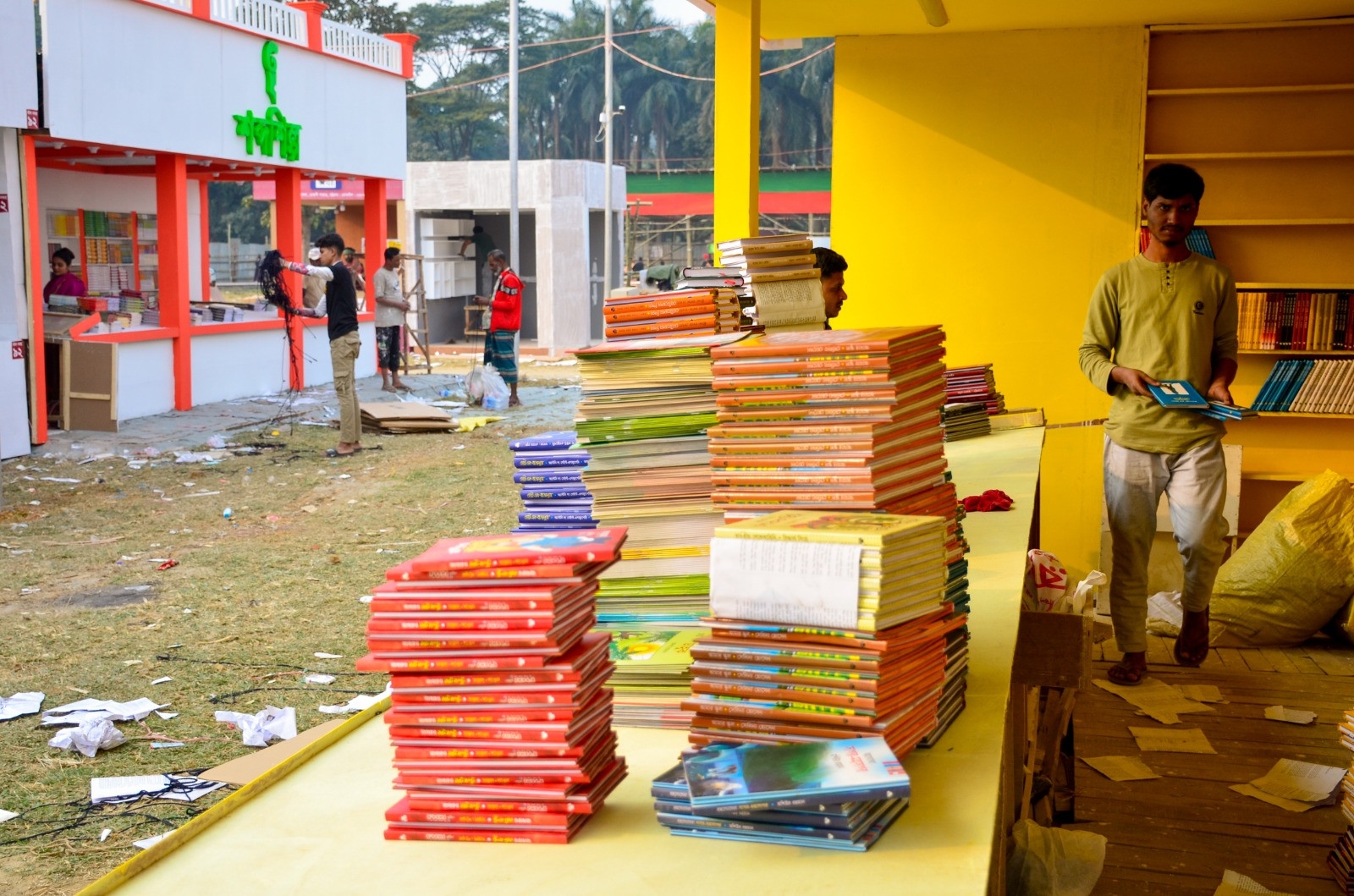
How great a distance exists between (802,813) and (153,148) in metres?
13.9

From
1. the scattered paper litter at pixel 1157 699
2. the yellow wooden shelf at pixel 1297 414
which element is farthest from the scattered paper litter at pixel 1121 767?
the yellow wooden shelf at pixel 1297 414

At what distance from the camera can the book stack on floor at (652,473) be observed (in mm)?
2361

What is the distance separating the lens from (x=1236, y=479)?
6.82 meters

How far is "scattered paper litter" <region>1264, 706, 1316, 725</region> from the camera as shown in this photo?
4.85 m

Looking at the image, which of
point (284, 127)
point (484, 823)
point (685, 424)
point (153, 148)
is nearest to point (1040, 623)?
point (685, 424)

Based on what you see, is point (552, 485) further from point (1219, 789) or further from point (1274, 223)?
point (1274, 223)

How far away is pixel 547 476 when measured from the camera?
9.15 ft

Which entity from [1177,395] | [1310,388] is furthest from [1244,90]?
[1177,395]

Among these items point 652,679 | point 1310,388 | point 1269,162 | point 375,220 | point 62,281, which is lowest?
point 652,679

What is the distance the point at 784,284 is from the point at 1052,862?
5.23 feet

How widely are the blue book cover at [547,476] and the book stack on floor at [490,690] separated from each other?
2.94ft

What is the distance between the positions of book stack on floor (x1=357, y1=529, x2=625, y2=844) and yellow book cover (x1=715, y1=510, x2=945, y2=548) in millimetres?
219

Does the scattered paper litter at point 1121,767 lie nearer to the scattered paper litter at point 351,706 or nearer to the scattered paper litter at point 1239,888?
the scattered paper litter at point 1239,888

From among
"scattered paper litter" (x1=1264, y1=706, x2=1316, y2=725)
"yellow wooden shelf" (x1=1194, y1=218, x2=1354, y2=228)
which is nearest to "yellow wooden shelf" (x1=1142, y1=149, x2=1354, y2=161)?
"yellow wooden shelf" (x1=1194, y1=218, x2=1354, y2=228)
